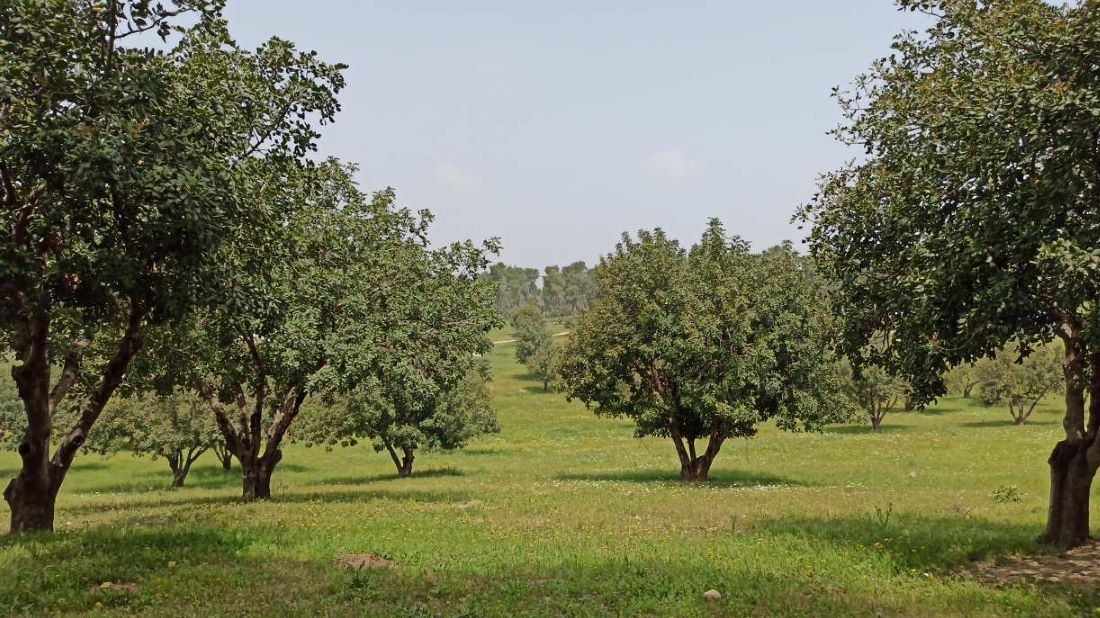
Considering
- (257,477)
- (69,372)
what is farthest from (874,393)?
(69,372)

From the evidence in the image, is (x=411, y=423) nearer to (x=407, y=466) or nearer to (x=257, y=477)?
(x=407, y=466)

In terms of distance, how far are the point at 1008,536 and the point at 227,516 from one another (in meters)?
20.0

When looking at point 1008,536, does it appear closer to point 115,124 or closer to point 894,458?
point 115,124

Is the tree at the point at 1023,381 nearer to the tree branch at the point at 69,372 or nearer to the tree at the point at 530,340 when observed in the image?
the tree at the point at 530,340

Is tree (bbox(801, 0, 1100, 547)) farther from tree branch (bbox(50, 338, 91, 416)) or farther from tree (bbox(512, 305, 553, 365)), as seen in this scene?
tree (bbox(512, 305, 553, 365))

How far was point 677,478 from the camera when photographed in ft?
138

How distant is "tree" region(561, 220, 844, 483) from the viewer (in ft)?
117

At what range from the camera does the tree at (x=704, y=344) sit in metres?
35.6

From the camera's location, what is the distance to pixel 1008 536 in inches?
698

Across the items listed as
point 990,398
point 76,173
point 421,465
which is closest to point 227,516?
point 76,173

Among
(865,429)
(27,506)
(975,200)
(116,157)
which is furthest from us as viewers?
(865,429)

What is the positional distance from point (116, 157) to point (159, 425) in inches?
1654

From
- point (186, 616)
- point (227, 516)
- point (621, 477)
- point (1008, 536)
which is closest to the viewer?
point (186, 616)

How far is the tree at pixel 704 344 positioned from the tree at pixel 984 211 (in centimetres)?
1749
